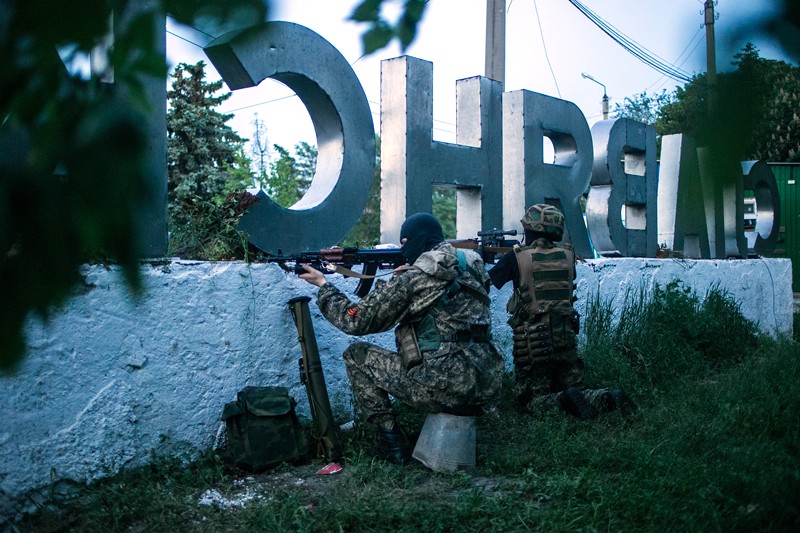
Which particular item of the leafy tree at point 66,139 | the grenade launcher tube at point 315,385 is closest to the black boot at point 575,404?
the grenade launcher tube at point 315,385

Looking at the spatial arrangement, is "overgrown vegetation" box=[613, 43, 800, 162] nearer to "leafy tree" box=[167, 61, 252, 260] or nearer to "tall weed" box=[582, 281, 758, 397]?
"leafy tree" box=[167, 61, 252, 260]

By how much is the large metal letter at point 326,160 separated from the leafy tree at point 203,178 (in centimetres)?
15

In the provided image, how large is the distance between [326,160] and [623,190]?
157 inches

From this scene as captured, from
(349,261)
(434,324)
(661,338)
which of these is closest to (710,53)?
(434,324)

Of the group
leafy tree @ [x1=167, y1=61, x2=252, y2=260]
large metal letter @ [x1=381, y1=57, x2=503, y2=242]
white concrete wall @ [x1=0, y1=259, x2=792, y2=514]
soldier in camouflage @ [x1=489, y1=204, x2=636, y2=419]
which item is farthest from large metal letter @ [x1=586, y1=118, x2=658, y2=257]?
white concrete wall @ [x1=0, y1=259, x2=792, y2=514]

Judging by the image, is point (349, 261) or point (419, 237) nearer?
point (419, 237)

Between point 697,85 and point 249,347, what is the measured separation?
3667 millimetres

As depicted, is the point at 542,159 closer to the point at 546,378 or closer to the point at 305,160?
the point at 546,378

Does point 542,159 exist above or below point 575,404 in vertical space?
above

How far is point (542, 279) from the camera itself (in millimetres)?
5477

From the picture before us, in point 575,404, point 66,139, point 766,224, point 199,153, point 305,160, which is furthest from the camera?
point 305,160

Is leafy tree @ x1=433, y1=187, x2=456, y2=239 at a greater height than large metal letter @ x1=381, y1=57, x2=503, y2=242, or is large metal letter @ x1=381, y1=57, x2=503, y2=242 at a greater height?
leafy tree @ x1=433, y1=187, x2=456, y2=239

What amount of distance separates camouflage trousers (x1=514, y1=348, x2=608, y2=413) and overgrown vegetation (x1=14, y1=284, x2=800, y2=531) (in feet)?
0.45

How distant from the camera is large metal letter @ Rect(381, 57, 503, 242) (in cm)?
600
